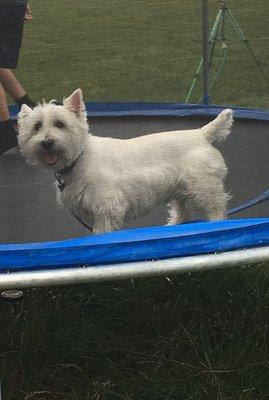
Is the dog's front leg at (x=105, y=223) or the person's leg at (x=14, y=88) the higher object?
the person's leg at (x=14, y=88)

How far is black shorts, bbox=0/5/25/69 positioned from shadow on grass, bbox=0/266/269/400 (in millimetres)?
590

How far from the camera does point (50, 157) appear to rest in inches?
71.2

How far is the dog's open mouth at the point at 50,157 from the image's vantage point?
70.6 inches

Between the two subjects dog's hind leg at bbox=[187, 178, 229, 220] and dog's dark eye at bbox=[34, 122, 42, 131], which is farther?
dog's hind leg at bbox=[187, 178, 229, 220]

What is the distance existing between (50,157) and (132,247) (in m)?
0.42

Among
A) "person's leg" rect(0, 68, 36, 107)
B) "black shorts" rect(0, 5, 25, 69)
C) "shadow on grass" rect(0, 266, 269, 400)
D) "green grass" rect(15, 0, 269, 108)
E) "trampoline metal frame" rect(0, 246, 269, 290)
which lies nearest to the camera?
"trampoline metal frame" rect(0, 246, 269, 290)

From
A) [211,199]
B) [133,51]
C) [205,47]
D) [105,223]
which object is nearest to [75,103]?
[105,223]

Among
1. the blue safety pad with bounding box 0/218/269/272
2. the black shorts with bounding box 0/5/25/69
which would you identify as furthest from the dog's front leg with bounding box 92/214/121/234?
the black shorts with bounding box 0/5/25/69

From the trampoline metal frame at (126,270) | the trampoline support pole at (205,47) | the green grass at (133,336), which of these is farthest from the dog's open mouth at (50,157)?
the trampoline support pole at (205,47)

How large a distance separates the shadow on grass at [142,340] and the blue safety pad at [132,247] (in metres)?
0.34

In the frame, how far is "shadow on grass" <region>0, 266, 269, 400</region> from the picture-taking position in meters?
1.72

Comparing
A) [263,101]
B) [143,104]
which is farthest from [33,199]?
[263,101]

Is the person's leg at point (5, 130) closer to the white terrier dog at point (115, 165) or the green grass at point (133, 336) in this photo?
the green grass at point (133, 336)

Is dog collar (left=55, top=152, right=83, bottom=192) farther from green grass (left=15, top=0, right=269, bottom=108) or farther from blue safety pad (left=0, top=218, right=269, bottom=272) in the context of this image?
green grass (left=15, top=0, right=269, bottom=108)
